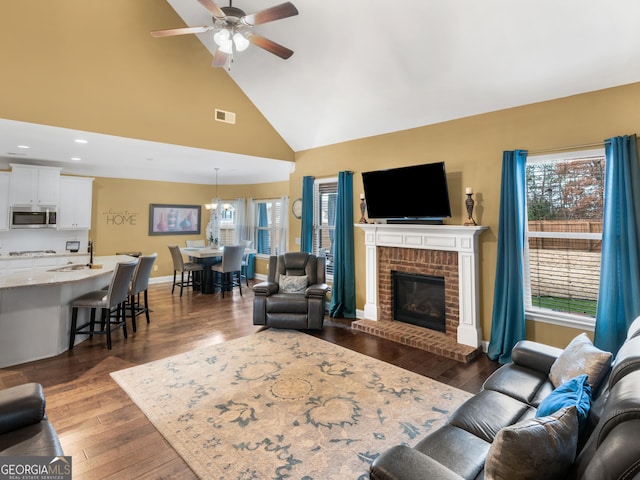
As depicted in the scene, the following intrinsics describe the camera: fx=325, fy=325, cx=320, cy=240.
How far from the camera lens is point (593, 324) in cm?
324

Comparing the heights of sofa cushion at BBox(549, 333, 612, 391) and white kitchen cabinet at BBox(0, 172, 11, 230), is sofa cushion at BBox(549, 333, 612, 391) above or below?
below

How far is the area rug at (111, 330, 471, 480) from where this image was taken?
212cm

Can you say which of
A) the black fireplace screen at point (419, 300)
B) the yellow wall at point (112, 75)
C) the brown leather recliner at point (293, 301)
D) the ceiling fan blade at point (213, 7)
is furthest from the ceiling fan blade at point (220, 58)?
the black fireplace screen at point (419, 300)

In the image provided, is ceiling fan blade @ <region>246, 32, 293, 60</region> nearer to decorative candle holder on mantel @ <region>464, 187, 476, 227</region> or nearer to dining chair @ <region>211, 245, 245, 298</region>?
decorative candle holder on mantel @ <region>464, 187, 476, 227</region>

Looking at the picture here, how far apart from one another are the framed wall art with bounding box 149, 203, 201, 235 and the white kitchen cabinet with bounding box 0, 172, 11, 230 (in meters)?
2.57

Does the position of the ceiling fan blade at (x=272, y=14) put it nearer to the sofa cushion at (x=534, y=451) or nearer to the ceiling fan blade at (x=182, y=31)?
the ceiling fan blade at (x=182, y=31)

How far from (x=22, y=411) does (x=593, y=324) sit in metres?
4.54

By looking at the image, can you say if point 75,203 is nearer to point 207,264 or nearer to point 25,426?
point 207,264

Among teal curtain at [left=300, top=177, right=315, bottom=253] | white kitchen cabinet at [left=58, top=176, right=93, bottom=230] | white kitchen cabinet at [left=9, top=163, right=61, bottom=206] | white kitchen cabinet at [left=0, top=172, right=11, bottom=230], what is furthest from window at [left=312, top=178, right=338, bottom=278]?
white kitchen cabinet at [left=0, top=172, right=11, bottom=230]

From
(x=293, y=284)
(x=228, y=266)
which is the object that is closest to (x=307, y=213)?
(x=293, y=284)

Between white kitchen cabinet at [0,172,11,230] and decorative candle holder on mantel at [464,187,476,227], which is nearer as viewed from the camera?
decorative candle holder on mantel at [464,187,476,227]

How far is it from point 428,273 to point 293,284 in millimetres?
1958

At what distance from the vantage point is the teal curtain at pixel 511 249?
3545 mm

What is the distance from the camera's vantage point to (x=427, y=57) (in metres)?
3.51
